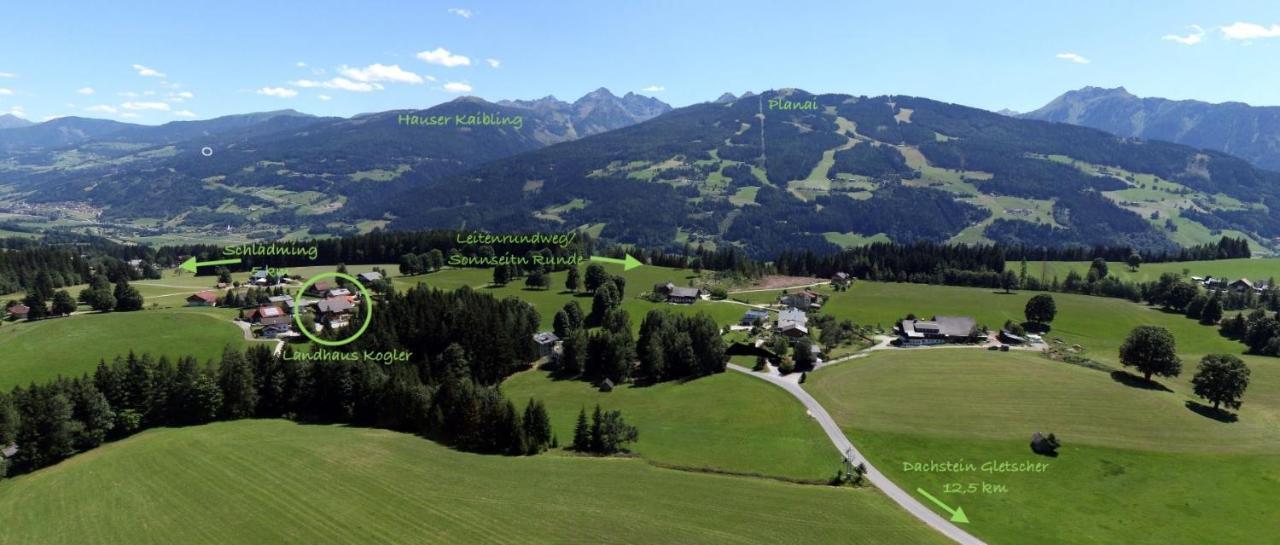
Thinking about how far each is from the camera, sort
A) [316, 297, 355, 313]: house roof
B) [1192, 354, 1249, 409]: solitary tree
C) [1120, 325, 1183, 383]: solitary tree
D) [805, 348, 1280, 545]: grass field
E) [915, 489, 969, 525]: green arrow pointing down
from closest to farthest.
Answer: [805, 348, 1280, 545]: grass field < [915, 489, 969, 525]: green arrow pointing down < [1192, 354, 1249, 409]: solitary tree < [1120, 325, 1183, 383]: solitary tree < [316, 297, 355, 313]: house roof

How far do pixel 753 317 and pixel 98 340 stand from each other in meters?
116

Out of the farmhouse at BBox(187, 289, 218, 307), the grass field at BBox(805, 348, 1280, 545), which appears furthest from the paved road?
the farmhouse at BBox(187, 289, 218, 307)

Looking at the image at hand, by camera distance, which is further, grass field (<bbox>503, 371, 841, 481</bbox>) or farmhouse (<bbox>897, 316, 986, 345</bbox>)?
farmhouse (<bbox>897, 316, 986, 345</bbox>)


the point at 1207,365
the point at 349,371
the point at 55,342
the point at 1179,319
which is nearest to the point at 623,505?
the point at 349,371

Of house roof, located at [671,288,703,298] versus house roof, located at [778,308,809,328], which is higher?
house roof, located at [671,288,703,298]

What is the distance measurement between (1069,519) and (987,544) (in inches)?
451

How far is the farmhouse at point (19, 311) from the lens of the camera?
383ft

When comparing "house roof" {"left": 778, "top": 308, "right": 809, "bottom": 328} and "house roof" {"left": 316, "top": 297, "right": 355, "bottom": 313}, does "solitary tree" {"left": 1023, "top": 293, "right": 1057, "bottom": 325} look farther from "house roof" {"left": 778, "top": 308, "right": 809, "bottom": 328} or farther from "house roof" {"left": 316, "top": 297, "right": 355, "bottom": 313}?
"house roof" {"left": 316, "top": 297, "right": 355, "bottom": 313}

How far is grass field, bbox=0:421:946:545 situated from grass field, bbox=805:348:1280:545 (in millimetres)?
13228

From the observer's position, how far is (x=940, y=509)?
58.7 m

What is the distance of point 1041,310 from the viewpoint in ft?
431

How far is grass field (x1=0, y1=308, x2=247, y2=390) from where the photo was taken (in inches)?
3580

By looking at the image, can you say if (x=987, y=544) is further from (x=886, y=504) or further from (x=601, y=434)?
(x=601, y=434)

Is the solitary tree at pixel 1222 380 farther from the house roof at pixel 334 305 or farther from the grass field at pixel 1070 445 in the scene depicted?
the house roof at pixel 334 305
